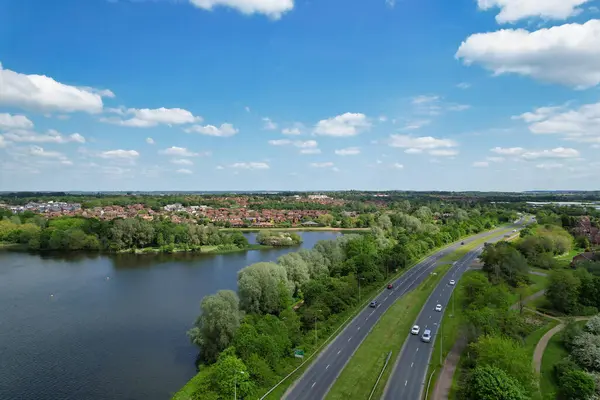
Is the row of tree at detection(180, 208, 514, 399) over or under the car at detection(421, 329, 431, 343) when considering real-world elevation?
over

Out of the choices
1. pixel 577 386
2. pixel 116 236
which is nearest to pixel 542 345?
pixel 577 386

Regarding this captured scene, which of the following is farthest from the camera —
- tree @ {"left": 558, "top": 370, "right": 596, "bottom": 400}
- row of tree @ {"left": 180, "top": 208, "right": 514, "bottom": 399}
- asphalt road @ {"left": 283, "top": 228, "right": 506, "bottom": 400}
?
row of tree @ {"left": 180, "top": 208, "right": 514, "bottom": 399}

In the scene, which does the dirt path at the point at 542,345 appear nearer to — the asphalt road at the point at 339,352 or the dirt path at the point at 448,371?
the dirt path at the point at 448,371

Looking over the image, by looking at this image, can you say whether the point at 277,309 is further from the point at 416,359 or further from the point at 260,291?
the point at 416,359

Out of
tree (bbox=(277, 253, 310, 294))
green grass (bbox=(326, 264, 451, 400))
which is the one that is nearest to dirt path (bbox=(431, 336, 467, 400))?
green grass (bbox=(326, 264, 451, 400))

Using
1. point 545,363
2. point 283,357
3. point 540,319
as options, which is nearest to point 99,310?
point 283,357

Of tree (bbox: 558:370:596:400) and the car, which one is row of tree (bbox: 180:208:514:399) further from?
tree (bbox: 558:370:596:400)

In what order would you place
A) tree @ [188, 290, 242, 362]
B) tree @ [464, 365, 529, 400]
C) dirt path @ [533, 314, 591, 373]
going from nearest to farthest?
1. tree @ [464, 365, 529, 400]
2. dirt path @ [533, 314, 591, 373]
3. tree @ [188, 290, 242, 362]
